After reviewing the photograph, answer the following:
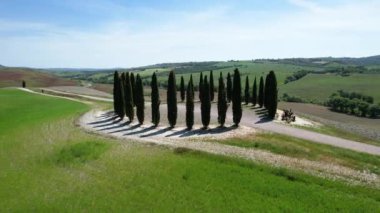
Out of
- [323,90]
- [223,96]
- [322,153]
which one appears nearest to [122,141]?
[223,96]

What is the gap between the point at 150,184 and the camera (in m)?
21.4

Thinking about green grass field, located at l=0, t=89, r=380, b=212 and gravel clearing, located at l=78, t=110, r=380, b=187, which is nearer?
green grass field, located at l=0, t=89, r=380, b=212

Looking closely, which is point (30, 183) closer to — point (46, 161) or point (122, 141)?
point (46, 161)

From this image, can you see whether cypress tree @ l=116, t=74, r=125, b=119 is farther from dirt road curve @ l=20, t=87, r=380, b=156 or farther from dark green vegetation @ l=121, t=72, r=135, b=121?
dirt road curve @ l=20, t=87, r=380, b=156

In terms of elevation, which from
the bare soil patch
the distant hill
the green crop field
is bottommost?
the bare soil patch

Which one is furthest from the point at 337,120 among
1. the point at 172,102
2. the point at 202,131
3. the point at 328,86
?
the point at 328,86

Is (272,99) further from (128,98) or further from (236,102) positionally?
(128,98)

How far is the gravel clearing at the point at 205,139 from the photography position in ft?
76.7

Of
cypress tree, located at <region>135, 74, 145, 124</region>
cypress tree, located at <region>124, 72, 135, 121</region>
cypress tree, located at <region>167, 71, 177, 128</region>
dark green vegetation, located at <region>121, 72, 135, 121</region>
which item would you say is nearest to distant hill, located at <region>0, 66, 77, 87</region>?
dark green vegetation, located at <region>121, 72, 135, 121</region>

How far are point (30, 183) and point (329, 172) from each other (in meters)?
17.6

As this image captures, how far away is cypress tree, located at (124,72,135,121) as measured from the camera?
Answer: 140 feet

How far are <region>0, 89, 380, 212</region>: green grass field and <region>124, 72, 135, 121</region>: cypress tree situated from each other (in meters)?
11.3

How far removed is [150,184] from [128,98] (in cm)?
2393

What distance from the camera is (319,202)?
18859mm
